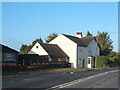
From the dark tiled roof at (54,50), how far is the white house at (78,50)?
1206mm

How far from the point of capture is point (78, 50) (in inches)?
2190

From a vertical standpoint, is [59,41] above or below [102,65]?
above

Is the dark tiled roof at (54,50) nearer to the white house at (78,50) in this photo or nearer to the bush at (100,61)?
the white house at (78,50)

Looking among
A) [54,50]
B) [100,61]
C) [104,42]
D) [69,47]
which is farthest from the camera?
[104,42]

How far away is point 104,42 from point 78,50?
1081 inches

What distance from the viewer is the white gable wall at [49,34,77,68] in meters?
55.2

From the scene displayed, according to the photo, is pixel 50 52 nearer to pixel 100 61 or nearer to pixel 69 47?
pixel 69 47

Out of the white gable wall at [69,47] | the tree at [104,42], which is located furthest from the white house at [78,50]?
the tree at [104,42]

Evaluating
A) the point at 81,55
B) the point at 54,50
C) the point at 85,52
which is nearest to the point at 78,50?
the point at 81,55

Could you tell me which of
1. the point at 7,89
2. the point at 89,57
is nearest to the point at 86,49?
the point at 89,57

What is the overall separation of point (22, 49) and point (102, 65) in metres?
43.1

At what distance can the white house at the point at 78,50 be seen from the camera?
55188 millimetres

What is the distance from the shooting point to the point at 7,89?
13.3 metres

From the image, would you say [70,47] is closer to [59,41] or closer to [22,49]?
[59,41]
